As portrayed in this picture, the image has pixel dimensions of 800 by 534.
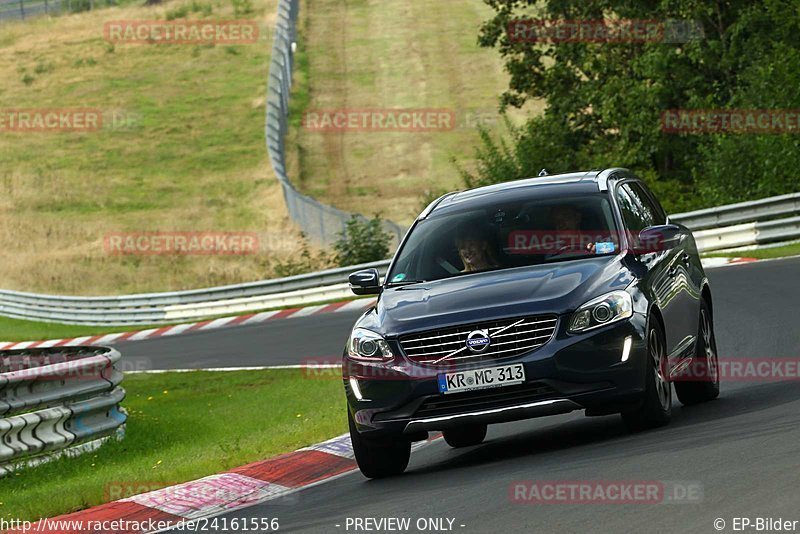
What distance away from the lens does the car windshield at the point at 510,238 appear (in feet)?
34.7

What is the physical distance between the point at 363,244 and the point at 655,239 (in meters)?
23.7

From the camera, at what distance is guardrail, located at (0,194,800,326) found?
2639 cm

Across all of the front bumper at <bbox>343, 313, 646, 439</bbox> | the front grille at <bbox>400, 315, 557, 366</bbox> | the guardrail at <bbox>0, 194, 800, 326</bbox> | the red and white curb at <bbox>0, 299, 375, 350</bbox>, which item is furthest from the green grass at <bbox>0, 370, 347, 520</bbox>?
the guardrail at <bbox>0, 194, 800, 326</bbox>

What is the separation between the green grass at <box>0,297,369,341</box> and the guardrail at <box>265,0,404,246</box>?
5198 millimetres

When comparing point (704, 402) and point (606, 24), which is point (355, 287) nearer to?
point (704, 402)

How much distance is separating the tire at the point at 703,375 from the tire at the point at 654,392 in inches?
45.8

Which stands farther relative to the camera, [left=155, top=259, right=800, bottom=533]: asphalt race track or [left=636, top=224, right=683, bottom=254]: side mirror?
[left=636, top=224, right=683, bottom=254]: side mirror

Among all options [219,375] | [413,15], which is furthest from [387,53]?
[219,375]

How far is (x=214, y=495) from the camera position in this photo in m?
9.81

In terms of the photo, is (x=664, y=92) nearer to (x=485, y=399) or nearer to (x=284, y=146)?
(x=284, y=146)

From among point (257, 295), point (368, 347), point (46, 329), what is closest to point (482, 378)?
point (368, 347)

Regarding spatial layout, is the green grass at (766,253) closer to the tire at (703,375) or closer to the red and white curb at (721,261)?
the red and white curb at (721,261)

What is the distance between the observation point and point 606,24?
3753cm

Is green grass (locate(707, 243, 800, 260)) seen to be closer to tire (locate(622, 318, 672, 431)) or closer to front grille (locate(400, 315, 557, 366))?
tire (locate(622, 318, 672, 431))
